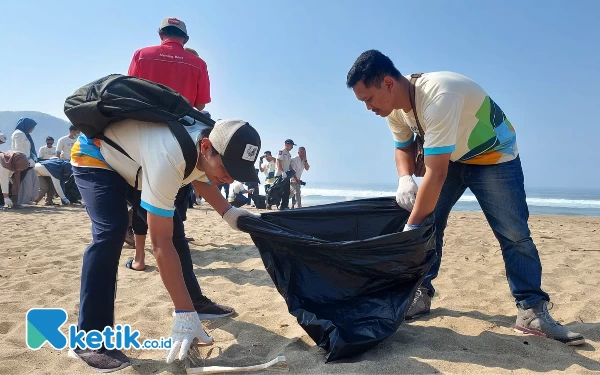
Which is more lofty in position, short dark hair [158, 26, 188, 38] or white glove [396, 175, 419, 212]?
short dark hair [158, 26, 188, 38]

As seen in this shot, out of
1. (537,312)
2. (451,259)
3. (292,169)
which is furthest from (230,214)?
(292,169)

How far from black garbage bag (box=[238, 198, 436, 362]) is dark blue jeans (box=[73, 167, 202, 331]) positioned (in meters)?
0.63

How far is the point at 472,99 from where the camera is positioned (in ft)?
6.95

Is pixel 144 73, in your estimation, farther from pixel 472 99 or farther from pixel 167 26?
pixel 472 99

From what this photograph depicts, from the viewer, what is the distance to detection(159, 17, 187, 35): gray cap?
3.18 meters

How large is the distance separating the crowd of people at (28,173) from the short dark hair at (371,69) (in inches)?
290

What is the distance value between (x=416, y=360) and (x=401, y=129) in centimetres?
136

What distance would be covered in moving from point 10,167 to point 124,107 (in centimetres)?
754

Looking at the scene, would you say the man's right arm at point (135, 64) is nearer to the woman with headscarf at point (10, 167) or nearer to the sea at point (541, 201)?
the woman with headscarf at point (10, 167)

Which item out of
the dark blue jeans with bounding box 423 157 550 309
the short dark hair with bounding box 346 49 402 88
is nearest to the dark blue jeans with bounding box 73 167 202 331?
the short dark hair with bounding box 346 49 402 88

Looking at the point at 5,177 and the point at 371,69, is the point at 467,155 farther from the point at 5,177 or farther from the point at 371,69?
the point at 5,177

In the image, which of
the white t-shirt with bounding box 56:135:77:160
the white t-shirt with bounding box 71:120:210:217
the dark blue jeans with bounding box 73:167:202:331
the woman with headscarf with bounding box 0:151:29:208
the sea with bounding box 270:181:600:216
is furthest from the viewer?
the sea with bounding box 270:181:600:216

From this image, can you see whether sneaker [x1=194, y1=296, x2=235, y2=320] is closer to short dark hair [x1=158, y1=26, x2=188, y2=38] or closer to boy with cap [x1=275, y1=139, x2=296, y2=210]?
short dark hair [x1=158, y1=26, x2=188, y2=38]

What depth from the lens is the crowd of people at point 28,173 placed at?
7734 mm
